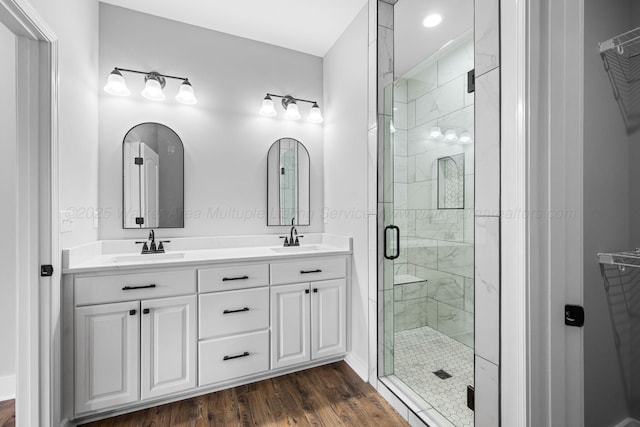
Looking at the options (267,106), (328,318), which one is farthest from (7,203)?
(328,318)

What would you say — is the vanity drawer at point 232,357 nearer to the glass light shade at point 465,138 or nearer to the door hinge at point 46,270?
the door hinge at point 46,270

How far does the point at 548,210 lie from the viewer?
99 centimetres

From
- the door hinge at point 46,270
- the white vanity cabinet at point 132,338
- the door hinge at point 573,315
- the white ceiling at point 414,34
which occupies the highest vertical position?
the white ceiling at point 414,34

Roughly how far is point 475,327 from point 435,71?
1622 mm

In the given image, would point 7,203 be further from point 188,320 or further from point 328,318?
point 328,318

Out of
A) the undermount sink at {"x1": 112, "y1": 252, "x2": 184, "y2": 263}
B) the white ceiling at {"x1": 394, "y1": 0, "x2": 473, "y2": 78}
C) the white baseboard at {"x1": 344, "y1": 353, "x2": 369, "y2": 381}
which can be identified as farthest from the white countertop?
the white ceiling at {"x1": 394, "y1": 0, "x2": 473, "y2": 78}

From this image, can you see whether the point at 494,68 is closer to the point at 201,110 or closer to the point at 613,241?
the point at 613,241

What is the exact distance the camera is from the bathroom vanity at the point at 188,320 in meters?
1.62

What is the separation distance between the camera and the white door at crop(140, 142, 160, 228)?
2.25m

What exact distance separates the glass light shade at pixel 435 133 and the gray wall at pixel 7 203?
2771 millimetres

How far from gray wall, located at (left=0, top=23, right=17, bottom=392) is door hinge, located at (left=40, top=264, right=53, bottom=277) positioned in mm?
756

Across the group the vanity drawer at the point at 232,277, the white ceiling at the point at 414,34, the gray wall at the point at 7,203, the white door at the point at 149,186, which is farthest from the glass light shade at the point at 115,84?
the white ceiling at the point at 414,34

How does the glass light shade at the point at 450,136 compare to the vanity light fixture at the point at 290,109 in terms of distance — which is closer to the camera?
the glass light shade at the point at 450,136

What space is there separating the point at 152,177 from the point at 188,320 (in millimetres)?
1141
